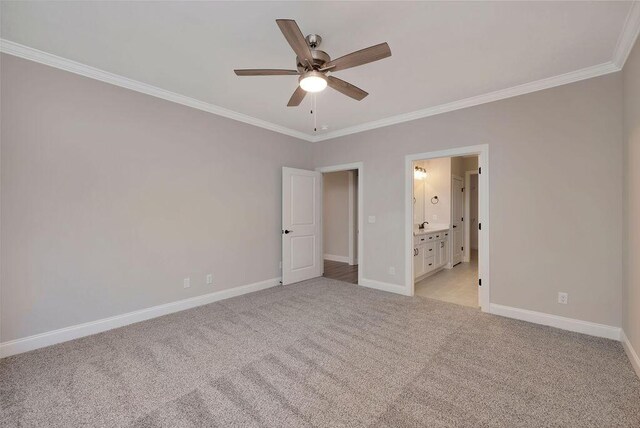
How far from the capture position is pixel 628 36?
2.19 metres

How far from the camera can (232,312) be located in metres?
3.39

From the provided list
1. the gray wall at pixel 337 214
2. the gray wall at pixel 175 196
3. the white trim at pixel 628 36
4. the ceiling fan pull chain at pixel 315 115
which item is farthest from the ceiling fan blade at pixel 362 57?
the gray wall at pixel 337 214

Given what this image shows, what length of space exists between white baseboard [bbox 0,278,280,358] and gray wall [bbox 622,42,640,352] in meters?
4.21

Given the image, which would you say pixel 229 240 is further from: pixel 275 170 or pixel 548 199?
pixel 548 199

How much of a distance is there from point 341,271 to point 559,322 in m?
3.55

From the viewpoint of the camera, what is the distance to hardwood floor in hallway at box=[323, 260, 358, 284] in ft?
16.9

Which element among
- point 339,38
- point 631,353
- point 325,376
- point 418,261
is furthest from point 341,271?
point 339,38

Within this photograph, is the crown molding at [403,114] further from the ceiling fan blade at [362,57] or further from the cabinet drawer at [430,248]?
the cabinet drawer at [430,248]

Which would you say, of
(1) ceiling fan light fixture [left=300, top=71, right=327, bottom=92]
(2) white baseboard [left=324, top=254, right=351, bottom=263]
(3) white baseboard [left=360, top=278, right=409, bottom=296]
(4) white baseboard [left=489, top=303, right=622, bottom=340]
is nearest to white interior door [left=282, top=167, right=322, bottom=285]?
(3) white baseboard [left=360, top=278, right=409, bottom=296]

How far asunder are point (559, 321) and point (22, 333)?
5.27 metres

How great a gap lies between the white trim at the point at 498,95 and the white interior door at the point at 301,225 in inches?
46.0

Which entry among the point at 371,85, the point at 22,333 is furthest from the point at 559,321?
the point at 22,333

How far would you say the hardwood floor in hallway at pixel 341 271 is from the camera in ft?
16.9

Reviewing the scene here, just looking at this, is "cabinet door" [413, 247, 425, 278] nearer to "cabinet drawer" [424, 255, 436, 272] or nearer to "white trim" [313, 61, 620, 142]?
"cabinet drawer" [424, 255, 436, 272]
